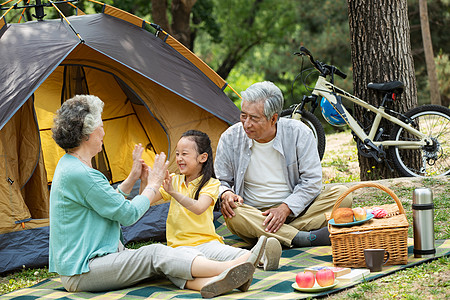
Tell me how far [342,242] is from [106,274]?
1137 mm

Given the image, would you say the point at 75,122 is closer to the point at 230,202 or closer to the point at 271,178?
the point at 230,202

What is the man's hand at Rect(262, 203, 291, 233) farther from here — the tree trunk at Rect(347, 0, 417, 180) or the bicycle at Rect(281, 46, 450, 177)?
the tree trunk at Rect(347, 0, 417, 180)

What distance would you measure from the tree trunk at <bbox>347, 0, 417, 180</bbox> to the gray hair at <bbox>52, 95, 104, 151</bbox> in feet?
9.56

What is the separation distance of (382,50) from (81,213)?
10.6 ft

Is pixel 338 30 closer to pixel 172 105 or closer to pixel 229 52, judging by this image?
Answer: pixel 229 52

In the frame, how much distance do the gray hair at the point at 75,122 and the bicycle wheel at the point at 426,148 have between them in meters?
2.93

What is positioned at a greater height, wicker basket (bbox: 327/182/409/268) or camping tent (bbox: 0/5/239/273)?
camping tent (bbox: 0/5/239/273)

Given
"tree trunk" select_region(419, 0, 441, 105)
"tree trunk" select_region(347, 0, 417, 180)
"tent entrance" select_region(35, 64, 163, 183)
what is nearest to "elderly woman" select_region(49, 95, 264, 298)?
"tent entrance" select_region(35, 64, 163, 183)

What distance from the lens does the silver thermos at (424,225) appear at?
116 inches

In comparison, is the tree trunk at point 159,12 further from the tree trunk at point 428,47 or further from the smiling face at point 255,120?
the smiling face at point 255,120

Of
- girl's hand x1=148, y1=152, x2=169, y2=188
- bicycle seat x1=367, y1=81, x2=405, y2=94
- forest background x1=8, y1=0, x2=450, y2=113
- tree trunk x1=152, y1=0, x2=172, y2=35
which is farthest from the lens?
forest background x1=8, y1=0, x2=450, y2=113

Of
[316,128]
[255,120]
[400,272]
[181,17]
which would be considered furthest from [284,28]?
[400,272]

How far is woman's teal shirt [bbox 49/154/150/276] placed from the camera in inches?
104

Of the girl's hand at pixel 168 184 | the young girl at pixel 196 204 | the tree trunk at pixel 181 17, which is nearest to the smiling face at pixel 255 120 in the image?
the young girl at pixel 196 204
